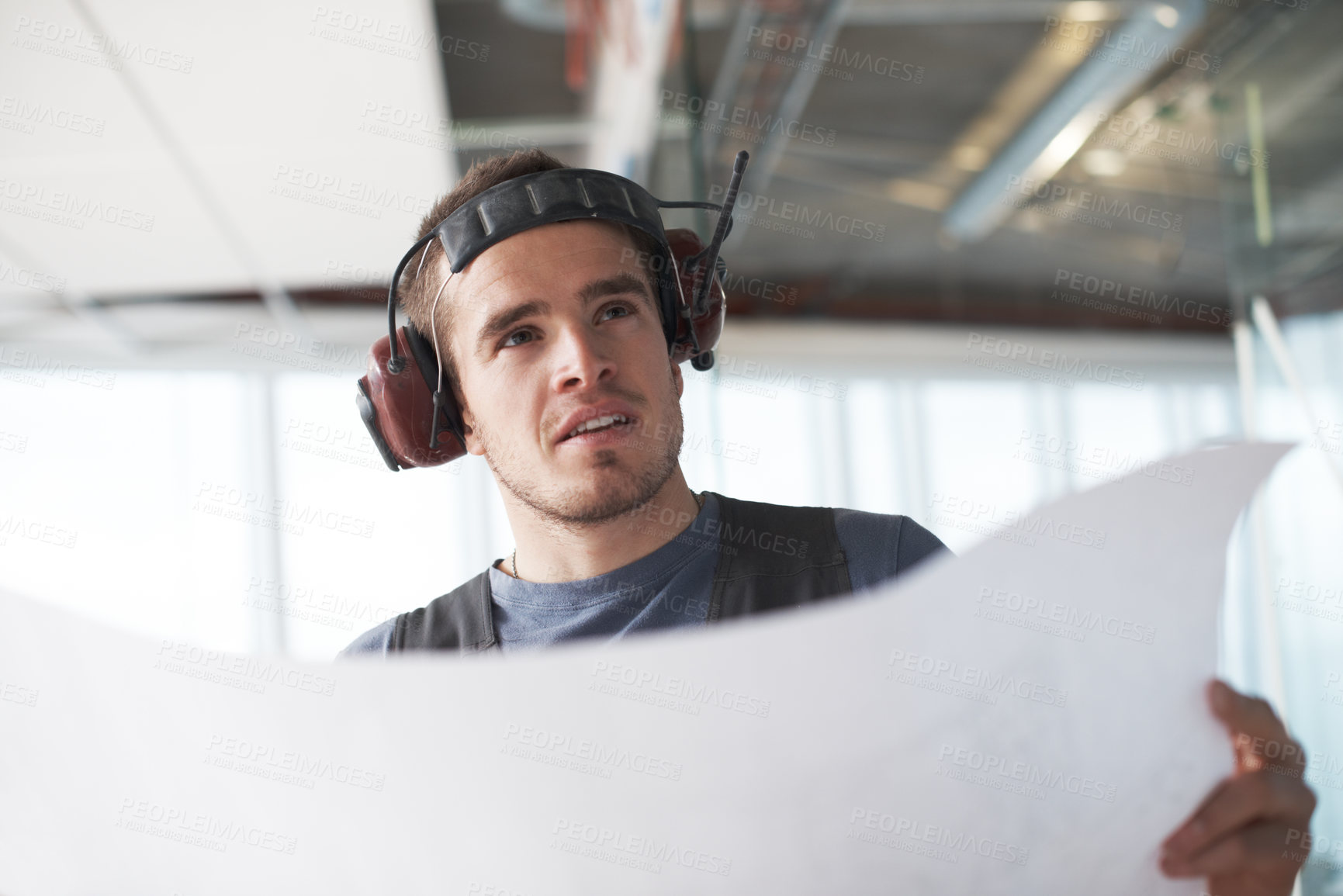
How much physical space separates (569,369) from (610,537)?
0.25 meters

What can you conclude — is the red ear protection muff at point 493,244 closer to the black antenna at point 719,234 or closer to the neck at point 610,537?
the black antenna at point 719,234

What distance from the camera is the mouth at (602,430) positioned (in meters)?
1.35

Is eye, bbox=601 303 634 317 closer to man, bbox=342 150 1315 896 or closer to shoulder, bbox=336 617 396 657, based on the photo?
man, bbox=342 150 1315 896

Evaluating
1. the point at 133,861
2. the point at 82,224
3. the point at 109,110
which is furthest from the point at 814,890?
the point at 82,224

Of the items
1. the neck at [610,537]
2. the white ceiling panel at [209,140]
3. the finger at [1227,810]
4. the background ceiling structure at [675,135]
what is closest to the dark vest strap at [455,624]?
the neck at [610,537]

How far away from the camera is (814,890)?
73cm

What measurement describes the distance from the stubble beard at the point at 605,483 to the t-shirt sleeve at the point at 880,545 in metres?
0.26

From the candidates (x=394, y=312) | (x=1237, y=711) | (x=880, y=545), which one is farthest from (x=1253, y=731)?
(x=394, y=312)

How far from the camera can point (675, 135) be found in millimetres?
3023

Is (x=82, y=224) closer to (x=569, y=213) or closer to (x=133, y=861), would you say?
(x=569, y=213)

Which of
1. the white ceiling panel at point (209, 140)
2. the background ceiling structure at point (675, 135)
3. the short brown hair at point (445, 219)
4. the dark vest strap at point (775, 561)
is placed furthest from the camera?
the white ceiling panel at point (209, 140)

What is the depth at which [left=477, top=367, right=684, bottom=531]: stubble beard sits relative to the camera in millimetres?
1365

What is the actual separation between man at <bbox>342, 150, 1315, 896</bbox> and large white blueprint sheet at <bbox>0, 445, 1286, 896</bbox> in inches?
24.4

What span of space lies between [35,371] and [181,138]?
133 inches
